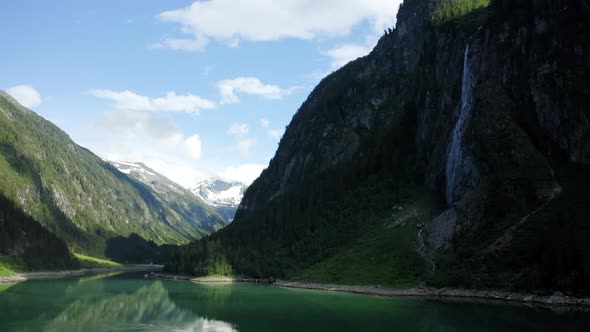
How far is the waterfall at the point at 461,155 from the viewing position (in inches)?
5344

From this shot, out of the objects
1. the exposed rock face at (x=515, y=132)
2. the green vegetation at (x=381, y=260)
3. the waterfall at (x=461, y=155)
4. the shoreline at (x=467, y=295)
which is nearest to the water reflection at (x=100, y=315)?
the shoreline at (x=467, y=295)

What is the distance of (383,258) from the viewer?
465 feet

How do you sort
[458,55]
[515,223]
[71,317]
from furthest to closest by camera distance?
[458,55] < [515,223] < [71,317]

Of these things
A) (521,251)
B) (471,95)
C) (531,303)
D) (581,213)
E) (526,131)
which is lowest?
(531,303)

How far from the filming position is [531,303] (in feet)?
297

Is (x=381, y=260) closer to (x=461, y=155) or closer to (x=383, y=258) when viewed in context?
(x=383, y=258)

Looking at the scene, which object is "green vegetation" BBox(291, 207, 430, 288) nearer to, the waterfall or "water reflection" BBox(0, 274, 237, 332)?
the waterfall

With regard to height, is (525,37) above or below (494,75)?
above

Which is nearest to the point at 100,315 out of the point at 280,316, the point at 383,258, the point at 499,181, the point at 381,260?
the point at 280,316

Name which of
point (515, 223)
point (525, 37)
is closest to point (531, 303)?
point (515, 223)

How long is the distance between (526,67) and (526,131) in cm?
1931

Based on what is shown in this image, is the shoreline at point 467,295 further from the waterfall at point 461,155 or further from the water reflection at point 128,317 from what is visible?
the water reflection at point 128,317

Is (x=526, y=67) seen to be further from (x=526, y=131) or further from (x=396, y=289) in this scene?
(x=396, y=289)

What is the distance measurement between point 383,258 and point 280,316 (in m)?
67.3
